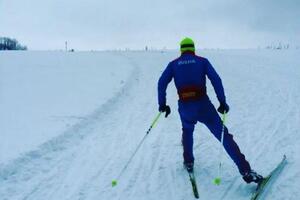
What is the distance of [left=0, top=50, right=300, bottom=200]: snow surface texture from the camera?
655 cm

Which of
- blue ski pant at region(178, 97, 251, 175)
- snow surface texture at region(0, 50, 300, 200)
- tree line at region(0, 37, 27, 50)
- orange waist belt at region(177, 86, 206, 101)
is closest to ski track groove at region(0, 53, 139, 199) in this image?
snow surface texture at region(0, 50, 300, 200)

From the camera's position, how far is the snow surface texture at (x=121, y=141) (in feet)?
21.5

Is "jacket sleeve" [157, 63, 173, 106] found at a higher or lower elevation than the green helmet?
lower

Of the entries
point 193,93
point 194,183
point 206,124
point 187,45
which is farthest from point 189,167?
point 187,45

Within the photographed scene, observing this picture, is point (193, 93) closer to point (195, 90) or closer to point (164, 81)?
point (195, 90)

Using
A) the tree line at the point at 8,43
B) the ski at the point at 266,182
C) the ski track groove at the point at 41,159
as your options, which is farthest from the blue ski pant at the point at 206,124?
the tree line at the point at 8,43

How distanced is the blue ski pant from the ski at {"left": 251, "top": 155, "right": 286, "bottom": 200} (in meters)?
0.30

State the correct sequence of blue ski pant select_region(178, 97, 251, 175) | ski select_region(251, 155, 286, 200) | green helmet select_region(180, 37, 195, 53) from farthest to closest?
green helmet select_region(180, 37, 195, 53), blue ski pant select_region(178, 97, 251, 175), ski select_region(251, 155, 286, 200)

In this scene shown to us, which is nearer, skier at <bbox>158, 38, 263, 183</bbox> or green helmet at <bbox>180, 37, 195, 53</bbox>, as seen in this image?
skier at <bbox>158, 38, 263, 183</bbox>

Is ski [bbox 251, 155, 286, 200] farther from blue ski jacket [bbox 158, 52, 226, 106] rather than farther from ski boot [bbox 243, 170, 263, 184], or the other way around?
blue ski jacket [bbox 158, 52, 226, 106]

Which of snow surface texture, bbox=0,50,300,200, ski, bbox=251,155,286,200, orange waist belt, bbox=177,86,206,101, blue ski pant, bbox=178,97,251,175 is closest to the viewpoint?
ski, bbox=251,155,286,200

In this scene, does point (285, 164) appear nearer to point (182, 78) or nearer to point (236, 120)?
point (182, 78)

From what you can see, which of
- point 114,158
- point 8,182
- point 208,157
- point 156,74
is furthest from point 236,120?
point 156,74

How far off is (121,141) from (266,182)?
3805 millimetres
